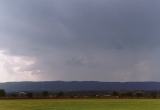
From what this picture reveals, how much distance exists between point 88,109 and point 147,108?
293 inches

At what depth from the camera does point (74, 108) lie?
4875cm

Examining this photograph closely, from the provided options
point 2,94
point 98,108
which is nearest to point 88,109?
point 98,108

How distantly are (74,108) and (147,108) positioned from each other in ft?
30.3

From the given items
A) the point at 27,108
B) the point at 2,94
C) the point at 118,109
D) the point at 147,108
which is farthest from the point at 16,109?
the point at 2,94

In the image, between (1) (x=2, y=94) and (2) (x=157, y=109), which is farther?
(1) (x=2, y=94)

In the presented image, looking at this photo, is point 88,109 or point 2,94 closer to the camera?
point 88,109

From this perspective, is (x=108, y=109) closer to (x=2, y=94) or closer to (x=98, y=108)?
(x=98, y=108)

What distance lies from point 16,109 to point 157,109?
17378 millimetres

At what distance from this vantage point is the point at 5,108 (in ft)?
160

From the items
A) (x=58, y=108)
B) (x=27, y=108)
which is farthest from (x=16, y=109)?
(x=58, y=108)

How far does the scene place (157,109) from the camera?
4619cm

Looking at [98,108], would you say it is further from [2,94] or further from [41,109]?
[2,94]

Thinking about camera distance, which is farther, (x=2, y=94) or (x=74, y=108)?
(x=2, y=94)

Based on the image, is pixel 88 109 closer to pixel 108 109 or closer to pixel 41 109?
pixel 108 109
